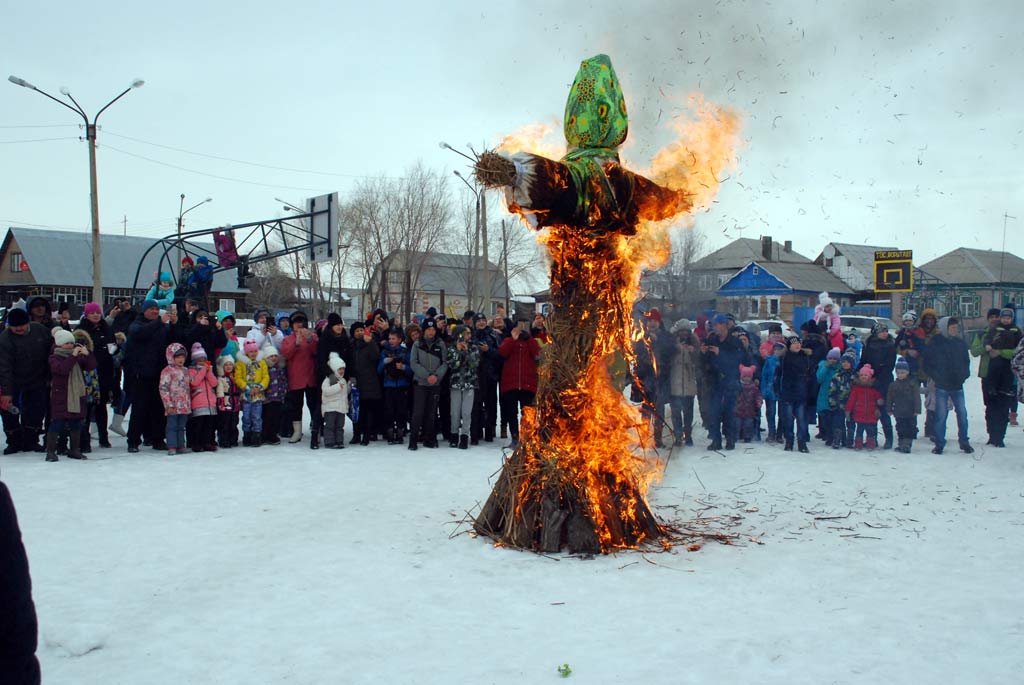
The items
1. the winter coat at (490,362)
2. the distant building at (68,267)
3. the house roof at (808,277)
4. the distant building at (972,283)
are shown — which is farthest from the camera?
the house roof at (808,277)

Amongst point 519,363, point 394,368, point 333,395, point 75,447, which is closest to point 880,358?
point 519,363

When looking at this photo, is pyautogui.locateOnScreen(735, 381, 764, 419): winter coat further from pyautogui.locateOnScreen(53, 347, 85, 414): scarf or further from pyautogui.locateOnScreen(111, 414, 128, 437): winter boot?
pyautogui.locateOnScreen(111, 414, 128, 437): winter boot

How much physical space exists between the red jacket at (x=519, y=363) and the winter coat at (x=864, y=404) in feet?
15.0

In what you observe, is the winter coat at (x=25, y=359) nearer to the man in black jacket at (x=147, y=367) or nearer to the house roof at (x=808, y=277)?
the man in black jacket at (x=147, y=367)

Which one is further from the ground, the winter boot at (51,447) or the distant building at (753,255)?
the distant building at (753,255)

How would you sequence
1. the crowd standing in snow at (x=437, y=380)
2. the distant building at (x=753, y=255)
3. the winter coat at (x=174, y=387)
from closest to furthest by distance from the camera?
the winter coat at (x=174, y=387) < the crowd standing in snow at (x=437, y=380) < the distant building at (x=753, y=255)

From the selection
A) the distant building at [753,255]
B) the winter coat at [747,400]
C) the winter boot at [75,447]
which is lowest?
the winter boot at [75,447]

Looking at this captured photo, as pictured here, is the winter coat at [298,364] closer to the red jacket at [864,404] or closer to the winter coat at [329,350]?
the winter coat at [329,350]

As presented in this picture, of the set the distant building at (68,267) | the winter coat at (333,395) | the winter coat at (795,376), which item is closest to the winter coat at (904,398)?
the winter coat at (795,376)

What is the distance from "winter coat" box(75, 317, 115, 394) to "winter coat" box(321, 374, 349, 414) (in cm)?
282

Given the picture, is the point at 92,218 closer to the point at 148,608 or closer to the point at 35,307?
the point at 35,307

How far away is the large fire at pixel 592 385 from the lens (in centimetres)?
646

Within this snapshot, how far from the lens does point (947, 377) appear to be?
11.6m

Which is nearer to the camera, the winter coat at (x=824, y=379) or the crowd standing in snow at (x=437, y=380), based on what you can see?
the crowd standing in snow at (x=437, y=380)
